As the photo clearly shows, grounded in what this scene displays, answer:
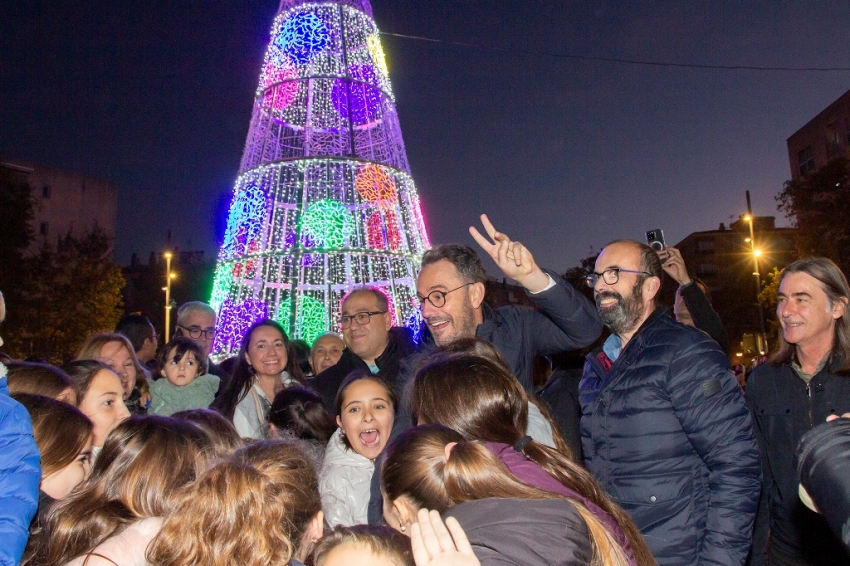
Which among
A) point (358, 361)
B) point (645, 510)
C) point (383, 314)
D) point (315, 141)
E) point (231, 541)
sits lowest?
point (645, 510)

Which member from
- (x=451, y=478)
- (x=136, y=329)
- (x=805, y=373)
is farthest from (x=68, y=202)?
(x=451, y=478)

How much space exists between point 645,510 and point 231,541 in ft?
5.68

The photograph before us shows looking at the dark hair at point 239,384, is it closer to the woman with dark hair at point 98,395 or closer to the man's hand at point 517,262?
the woman with dark hair at point 98,395

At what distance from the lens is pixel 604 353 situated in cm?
330

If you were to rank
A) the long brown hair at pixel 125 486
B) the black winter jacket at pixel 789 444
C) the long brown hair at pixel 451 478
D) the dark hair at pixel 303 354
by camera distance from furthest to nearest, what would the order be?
1. the dark hair at pixel 303 354
2. the black winter jacket at pixel 789 444
3. the long brown hair at pixel 125 486
4. the long brown hair at pixel 451 478

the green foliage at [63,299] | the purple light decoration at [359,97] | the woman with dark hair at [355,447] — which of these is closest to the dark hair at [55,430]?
the woman with dark hair at [355,447]

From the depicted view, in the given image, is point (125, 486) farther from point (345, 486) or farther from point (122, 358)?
point (122, 358)

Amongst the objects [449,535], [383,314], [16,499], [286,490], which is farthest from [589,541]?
[383,314]

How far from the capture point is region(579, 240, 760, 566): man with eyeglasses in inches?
102

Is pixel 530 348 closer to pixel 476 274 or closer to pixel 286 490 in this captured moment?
pixel 476 274

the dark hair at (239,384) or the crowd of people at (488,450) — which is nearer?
the crowd of people at (488,450)

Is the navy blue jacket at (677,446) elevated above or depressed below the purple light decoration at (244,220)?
below

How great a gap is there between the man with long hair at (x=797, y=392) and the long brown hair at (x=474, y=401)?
5.93 ft

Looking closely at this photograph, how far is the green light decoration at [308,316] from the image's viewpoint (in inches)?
410
